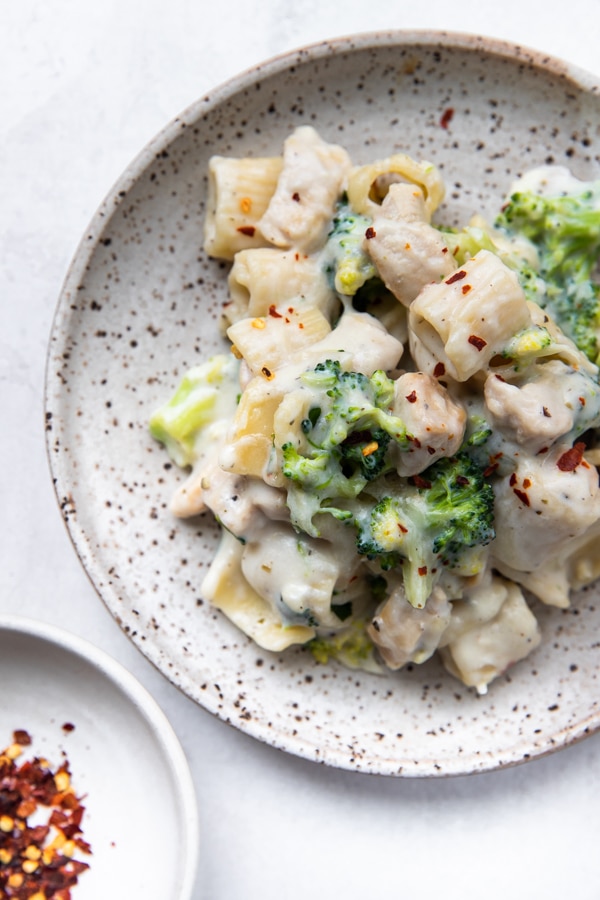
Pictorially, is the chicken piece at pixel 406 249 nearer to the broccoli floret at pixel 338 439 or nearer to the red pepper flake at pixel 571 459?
the broccoli floret at pixel 338 439

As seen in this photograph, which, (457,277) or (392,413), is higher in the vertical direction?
(457,277)

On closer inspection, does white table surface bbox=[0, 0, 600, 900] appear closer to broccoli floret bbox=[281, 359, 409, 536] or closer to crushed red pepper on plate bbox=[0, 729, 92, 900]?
crushed red pepper on plate bbox=[0, 729, 92, 900]

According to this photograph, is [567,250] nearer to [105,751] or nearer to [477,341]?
[477,341]

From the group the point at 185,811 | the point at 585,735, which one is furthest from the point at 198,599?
the point at 585,735

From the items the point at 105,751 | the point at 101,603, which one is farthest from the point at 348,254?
the point at 105,751

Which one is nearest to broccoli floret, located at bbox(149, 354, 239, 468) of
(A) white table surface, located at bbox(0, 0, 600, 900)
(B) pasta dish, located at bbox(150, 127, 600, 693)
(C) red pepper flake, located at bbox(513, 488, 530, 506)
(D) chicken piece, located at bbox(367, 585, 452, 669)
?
(B) pasta dish, located at bbox(150, 127, 600, 693)

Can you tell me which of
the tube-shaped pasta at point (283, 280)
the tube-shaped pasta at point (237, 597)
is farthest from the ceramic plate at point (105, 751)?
the tube-shaped pasta at point (283, 280)
